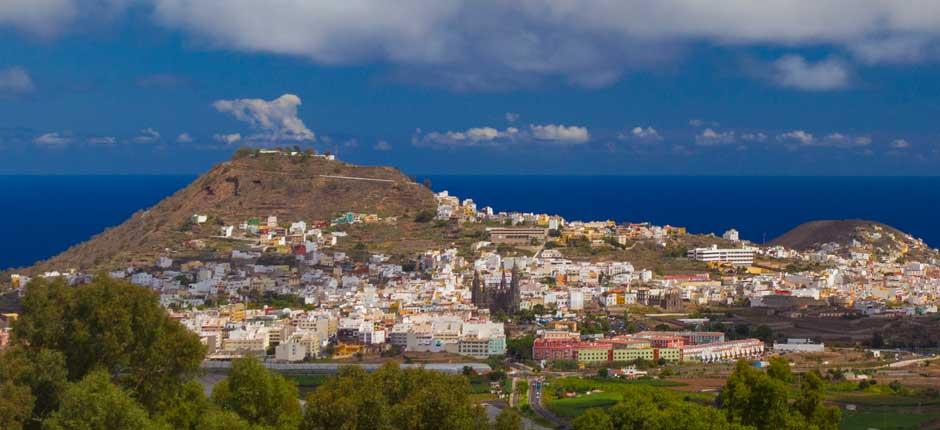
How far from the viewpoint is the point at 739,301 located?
4741 centimetres

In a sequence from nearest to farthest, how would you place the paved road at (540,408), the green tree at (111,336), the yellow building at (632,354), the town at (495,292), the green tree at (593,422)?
the green tree at (593,422), the green tree at (111,336), the paved road at (540,408), the yellow building at (632,354), the town at (495,292)

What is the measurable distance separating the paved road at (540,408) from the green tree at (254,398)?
975 centimetres

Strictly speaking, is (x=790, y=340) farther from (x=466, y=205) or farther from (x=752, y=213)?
(x=752, y=213)

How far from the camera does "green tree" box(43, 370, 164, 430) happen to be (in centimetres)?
1631

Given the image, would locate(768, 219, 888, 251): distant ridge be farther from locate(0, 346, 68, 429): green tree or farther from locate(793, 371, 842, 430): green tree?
locate(0, 346, 68, 429): green tree

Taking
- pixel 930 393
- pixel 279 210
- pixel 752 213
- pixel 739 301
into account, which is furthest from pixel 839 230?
pixel 752 213

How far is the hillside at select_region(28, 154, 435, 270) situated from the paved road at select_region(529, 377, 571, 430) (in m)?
32.7

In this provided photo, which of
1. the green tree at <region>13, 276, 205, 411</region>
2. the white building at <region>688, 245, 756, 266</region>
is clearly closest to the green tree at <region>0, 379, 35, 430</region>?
the green tree at <region>13, 276, 205, 411</region>

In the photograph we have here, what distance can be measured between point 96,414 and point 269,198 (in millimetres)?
52749

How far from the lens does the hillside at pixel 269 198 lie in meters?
64.1

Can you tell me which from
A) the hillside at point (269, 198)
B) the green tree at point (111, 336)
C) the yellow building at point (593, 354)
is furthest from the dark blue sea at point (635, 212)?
the green tree at point (111, 336)

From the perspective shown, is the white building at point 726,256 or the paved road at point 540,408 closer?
the paved road at point 540,408

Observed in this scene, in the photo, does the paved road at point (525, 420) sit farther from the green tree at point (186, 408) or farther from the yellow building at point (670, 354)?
the yellow building at point (670, 354)

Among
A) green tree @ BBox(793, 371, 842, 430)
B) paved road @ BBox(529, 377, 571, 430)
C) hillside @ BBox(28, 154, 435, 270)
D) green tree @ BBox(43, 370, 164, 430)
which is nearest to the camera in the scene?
green tree @ BBox(43, 370, 164, 430)
